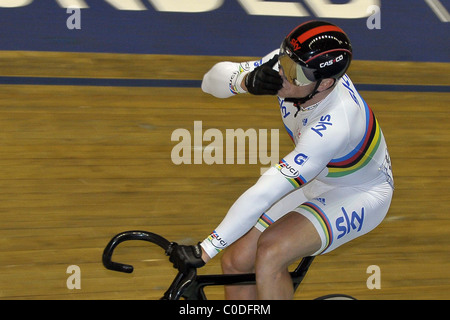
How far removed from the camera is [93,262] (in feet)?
14.3

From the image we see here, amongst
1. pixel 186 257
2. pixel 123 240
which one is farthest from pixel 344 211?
pixel 123 240

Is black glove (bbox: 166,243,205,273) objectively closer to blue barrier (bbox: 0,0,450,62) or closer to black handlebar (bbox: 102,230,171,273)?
black handlebar (bbox: 102,230,171,273)

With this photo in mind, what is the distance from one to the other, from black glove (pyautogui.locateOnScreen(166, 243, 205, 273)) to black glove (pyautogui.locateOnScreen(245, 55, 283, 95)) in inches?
30.9

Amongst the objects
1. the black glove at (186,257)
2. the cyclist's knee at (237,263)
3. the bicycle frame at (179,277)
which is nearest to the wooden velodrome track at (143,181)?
the cyclist's knee at (237,263)

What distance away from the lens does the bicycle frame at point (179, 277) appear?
2781mm

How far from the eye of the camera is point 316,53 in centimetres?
307

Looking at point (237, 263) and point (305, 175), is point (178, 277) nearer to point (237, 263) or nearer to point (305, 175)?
point (237, 263)

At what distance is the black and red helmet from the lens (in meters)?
3.08

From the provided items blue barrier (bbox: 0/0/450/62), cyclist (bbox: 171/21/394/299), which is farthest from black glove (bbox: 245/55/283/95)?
blue barrier (bbox: 0/0/450/62)

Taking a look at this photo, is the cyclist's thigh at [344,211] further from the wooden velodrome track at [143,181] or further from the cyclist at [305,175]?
the wooden velodrome track at [143,181]

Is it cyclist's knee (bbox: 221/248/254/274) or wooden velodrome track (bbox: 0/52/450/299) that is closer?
cyclist's knee (bbox: 221/248/254/274)

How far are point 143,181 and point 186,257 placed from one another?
7.45 ft

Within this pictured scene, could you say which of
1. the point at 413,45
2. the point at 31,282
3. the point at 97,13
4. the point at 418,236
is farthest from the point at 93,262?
the point at 413,45

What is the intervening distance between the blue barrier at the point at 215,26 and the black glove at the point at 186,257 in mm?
3493
